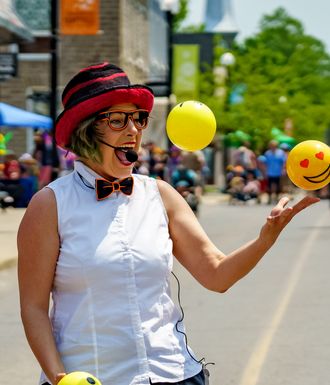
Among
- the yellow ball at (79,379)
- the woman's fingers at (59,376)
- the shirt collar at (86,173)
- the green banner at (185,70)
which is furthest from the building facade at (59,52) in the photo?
the yellow ball at (79,379)

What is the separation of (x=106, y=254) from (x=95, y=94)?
1.52 feet

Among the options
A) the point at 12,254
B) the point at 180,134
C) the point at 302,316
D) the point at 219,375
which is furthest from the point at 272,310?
the point at 180,134

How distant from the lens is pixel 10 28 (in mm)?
28578

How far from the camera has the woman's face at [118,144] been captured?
364 cm

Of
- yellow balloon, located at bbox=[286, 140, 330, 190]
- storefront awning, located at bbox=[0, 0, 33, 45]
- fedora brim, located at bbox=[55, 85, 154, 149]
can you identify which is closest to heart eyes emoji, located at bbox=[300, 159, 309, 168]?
yellow balloon, located at bbox=[286, 140, 330, 190]

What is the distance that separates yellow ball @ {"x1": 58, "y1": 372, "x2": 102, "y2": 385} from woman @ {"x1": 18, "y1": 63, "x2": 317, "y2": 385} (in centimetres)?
14

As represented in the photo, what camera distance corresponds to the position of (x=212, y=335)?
998cm

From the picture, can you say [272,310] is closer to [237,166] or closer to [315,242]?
[315,242]

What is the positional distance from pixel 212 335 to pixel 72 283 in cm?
652

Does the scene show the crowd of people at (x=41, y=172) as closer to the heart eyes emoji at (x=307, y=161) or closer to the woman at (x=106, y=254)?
the woman at (x=106, y=254)

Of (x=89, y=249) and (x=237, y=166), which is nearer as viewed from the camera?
(x=89, y=249)

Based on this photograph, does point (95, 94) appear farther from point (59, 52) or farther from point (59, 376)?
point (59, 52)

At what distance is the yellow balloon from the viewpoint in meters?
3.56

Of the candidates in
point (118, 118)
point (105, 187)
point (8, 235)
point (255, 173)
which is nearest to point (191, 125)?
point (118, 118)
